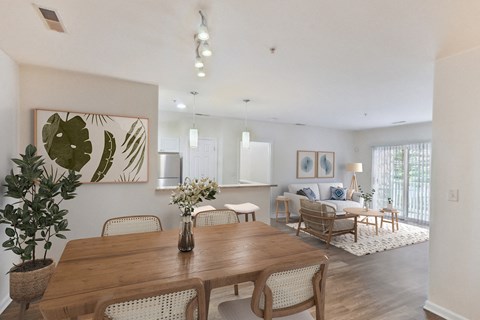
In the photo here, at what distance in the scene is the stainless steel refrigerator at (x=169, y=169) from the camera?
478cm

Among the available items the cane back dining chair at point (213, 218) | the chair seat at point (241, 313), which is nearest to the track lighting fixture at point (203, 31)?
the cane back dining chair at point (213, 218)

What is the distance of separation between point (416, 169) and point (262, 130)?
4.06 meters

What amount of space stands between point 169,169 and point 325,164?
4685mm

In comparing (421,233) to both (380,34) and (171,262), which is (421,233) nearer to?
(380,34)

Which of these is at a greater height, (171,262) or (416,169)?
(416,169)

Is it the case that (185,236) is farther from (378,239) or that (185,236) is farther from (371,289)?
(378,239)

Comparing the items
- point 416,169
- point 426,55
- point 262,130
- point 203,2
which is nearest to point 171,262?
point 203,2

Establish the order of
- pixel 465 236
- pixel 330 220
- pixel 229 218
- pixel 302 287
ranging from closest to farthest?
pixel 302 287 → pixel 465 236 → pixel 229 218 → pixel 330 220

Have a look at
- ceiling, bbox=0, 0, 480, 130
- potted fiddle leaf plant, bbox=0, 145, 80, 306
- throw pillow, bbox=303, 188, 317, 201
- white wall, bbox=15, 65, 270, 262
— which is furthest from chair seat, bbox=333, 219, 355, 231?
potted fiddle leaf plant, bbox=0, 145, 80, 306

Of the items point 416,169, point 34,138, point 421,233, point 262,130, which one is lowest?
point 421,233

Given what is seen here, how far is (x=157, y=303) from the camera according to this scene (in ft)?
3.53

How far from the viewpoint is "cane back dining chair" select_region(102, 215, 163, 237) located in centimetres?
210

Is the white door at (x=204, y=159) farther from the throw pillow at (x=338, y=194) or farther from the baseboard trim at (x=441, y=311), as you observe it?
the baseboard trim at (x=441, y=311)

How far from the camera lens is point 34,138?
2652 mm
